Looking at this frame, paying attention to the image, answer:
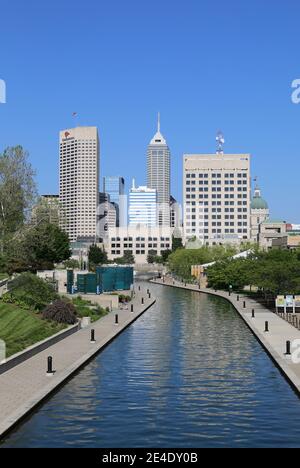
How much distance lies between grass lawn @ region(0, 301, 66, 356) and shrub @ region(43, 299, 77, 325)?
27.2 inches

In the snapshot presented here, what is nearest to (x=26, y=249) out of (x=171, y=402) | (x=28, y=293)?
(x=28, y=293)

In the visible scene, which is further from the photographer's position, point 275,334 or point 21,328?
point 275,334

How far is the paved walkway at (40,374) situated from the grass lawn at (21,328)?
129 centimetres

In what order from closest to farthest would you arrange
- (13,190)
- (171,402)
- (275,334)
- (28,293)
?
(171,402) < (275,334) < (28,293) < (13,190)

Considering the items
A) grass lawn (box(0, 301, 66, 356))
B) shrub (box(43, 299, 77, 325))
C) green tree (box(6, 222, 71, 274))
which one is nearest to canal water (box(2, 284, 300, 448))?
grass lawn (box(0, 301, 66, 356))

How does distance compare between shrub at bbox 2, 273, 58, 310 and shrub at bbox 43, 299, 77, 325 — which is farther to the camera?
shrub at bbox 2, 273, 58, 310

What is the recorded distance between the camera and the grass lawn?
38025 millimetres

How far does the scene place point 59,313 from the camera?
48812 millimetres

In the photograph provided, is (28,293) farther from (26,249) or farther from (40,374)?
(26,249)

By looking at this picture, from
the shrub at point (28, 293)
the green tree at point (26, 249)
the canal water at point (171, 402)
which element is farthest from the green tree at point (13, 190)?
the canal water at point (171, 402)

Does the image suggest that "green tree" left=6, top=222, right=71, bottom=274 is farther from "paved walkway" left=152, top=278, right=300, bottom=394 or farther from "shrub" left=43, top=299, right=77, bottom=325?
"shrub" left=43, top=299, right=77, bottom=325

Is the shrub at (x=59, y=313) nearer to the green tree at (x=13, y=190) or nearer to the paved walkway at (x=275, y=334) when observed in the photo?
the paved walkway at (x=275, y=334)

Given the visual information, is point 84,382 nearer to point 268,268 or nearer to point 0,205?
point 268,268

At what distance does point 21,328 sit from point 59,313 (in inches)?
201
